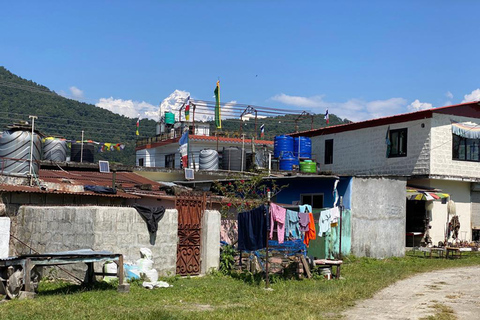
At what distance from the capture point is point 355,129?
29.8 metres

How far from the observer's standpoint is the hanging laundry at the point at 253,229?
51.1 feet

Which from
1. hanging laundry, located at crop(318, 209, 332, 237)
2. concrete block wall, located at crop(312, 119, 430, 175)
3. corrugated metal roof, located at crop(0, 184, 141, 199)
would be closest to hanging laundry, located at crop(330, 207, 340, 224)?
hanging laundry, located at crop(318, 209, 332, 237)

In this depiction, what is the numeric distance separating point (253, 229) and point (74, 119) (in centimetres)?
5526

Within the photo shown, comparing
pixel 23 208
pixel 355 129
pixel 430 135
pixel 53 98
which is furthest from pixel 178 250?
pixel 53 98

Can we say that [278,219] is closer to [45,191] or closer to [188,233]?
[188,233]

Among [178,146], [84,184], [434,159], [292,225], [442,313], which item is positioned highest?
[178,146]

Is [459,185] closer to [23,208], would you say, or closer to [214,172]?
[214,172]

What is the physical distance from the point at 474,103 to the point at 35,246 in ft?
69.8

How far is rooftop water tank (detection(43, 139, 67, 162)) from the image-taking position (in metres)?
28.6

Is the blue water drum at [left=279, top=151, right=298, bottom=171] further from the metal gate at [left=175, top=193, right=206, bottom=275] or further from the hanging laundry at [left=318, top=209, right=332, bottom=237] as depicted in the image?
the metal gate at [left=175, top=193, right=206, bottom=275]

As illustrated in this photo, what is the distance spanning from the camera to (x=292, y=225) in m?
16.5

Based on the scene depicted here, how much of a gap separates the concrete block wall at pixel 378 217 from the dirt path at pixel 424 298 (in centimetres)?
408

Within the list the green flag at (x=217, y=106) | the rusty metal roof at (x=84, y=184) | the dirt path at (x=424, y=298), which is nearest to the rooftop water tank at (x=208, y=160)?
the rusty metal roof at (x=84, y=184)

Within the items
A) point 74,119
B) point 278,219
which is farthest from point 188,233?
point 74,119
